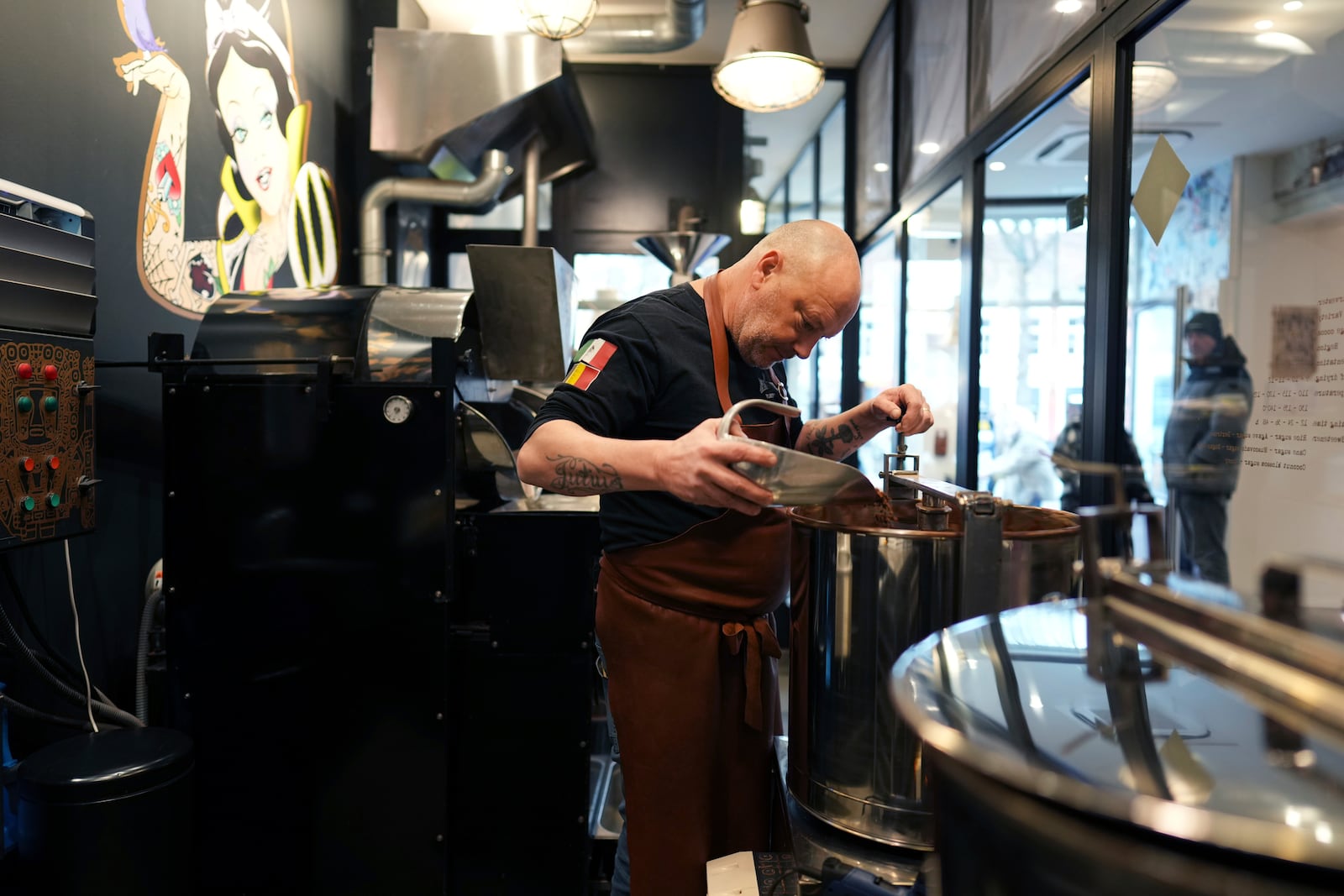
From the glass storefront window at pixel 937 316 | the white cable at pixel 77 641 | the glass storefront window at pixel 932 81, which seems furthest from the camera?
the glass storefront window at pixel 937 316

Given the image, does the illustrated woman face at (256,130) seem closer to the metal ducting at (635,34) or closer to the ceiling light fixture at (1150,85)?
the metal ducting at (635,34)

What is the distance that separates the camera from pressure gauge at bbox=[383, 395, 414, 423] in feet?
6.68

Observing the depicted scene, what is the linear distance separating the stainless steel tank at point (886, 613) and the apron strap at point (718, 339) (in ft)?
1.20

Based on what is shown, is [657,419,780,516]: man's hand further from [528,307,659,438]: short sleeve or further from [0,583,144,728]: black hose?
[0,583,144,728]: black hose

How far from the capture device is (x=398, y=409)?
2037 millimetres

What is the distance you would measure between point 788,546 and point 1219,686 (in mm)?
829

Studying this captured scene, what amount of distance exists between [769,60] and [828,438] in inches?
90.4

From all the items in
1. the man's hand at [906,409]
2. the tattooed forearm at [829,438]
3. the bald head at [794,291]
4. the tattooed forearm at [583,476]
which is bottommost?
the tattooed forearm at [583,476]

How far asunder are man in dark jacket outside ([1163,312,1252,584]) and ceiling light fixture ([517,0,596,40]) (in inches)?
96.2

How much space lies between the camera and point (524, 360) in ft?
8.46

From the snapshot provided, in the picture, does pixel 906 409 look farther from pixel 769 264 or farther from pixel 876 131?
pixel 876 131

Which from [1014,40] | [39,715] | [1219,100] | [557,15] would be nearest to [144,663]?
[39,715]

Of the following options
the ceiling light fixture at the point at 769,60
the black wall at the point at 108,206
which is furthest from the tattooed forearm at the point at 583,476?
the ceiling light fixture at the point at 769,60

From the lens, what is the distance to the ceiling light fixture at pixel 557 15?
3.21m
